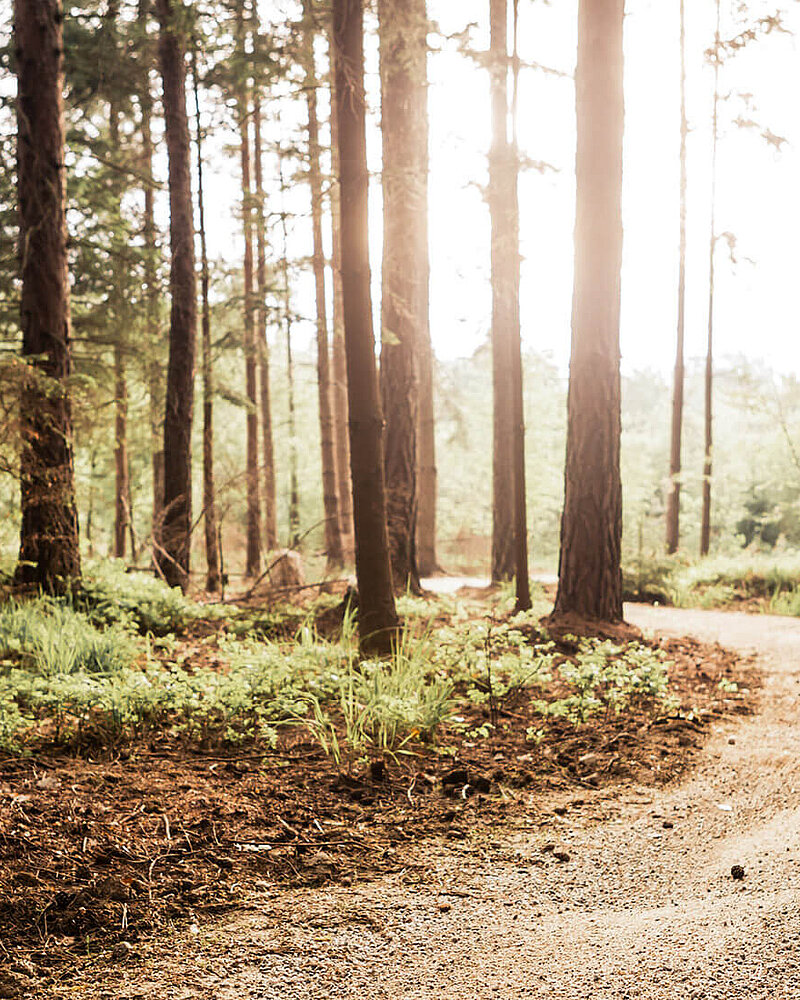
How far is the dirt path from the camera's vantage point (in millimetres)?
2586

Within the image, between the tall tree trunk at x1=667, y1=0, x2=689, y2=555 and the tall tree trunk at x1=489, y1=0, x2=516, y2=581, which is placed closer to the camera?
the tall tree trunk at x1=489, y1=0, x2=516, y2=581

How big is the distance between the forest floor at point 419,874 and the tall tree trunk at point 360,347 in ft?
6.72

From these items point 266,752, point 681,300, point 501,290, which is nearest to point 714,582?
point 501,290

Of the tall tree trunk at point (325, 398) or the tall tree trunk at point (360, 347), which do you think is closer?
the tall tree trunk at point (360, 347)

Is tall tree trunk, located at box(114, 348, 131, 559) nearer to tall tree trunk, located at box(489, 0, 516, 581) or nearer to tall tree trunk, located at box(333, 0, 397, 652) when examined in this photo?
tall tree trunk, located at box(333, 0, 397, 652)

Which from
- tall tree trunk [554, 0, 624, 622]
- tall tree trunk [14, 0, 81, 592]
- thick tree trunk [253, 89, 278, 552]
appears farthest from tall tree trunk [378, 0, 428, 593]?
tall tree trunk [14, 0, 81, 592]

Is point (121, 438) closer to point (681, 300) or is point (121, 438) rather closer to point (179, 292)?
point (179, 292)

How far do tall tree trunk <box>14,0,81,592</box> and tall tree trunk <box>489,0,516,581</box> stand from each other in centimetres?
462

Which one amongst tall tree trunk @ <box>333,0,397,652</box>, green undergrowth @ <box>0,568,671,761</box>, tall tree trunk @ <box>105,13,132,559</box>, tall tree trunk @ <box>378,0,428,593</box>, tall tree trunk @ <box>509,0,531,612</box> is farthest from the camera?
tall tree trunk @ <box>105,13,132,559</box>

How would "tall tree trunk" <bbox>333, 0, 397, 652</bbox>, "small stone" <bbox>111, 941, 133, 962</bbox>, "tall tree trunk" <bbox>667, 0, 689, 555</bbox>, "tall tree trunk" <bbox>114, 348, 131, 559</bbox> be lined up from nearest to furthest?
"small stone" <bbox>111, 941, 133, 962</bbox> → "tall tree trunk" <bbox>333, 0, 397, 652</bbox> → "tall tree trunk" <bbox>114, 348, 131, 559</bbox> → "tall tree trunk" <bbox>667, 0, 689, 555</bbox>

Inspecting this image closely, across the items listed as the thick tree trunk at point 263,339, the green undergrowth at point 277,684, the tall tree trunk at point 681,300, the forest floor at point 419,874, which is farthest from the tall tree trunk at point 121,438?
the tall tree trunk at point 681,300

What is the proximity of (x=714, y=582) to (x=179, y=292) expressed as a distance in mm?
9604

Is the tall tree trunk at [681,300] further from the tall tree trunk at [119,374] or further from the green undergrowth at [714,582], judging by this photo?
the tall tree trunk at [119,374]

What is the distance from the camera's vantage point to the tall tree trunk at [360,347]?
6293 mm
